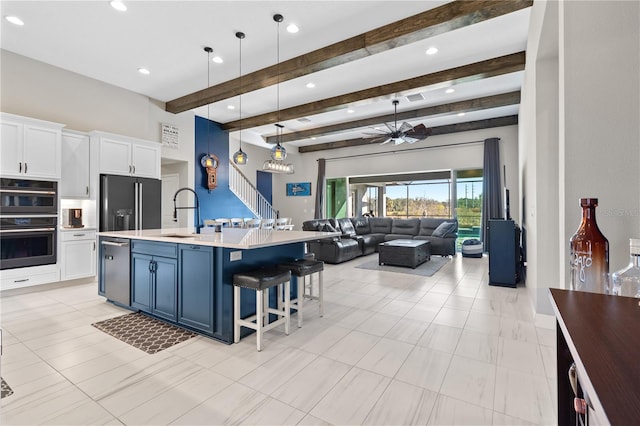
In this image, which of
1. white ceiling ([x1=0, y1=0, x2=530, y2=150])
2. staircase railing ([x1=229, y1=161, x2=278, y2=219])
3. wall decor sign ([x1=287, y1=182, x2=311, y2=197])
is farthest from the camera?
wall decor sign ([x1=287, y1=182, x2=311, y2=197])

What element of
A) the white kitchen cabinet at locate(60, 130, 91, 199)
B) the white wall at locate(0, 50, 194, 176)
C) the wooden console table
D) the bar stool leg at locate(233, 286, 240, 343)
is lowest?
the bar stool leg at locate(233, 286, 240, 343)

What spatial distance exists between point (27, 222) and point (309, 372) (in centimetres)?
469

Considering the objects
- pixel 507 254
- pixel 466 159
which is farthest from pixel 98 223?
pixel 466 159

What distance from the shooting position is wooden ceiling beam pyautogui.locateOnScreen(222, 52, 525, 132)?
466 centimetres

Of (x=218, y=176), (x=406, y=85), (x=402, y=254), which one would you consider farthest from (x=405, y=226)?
(x=218, y=176)

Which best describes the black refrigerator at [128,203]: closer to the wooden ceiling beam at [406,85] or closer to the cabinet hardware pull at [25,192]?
the cabinet hardware pull at [25,192]

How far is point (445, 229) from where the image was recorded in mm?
7648

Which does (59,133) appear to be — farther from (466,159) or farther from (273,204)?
(466,159)

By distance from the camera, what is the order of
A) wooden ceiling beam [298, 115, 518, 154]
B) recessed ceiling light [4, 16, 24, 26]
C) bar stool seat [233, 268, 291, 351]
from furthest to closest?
wooden ceiling beam [298, 115, 518, 154] → recessed ceiling light [4, 16, 24, 26] → bar stool seat [233, 268, 291, 351]

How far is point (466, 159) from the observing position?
820cm

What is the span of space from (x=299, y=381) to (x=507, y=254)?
4.07 meters

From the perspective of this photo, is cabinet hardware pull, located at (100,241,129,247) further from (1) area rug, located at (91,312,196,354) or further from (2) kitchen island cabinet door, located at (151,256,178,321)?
(1) area rug, located at (91,312,196,354)

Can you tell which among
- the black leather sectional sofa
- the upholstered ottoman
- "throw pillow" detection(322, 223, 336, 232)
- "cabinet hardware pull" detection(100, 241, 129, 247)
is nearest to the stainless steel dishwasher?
"cabinet hardware pull" detection(100, 241, 129, 247)

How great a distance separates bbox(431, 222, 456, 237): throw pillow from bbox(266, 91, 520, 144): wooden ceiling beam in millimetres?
2754
